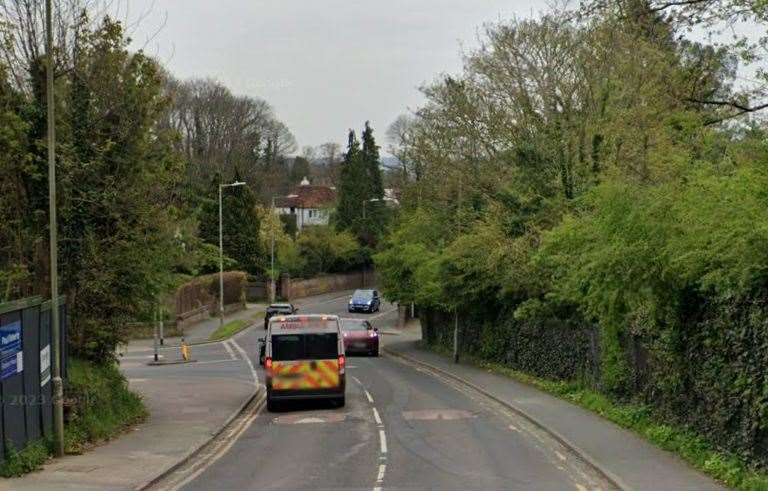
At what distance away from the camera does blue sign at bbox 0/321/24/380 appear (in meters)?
14.0

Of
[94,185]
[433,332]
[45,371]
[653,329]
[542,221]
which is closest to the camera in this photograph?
[45,371]

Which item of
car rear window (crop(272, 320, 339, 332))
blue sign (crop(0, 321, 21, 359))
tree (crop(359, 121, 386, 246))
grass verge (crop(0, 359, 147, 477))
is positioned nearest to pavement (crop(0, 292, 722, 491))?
grass verge (crop(0, 359, 147, 477))

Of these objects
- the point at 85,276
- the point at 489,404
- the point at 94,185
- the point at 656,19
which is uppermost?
the point at 656,19

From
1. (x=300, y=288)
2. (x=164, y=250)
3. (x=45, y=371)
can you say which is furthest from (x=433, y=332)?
(x=300, y=288)

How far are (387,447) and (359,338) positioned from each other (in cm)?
2460

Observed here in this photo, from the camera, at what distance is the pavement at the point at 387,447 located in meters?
13.8

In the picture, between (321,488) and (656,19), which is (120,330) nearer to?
(321,488)

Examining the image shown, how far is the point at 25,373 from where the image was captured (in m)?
15.1

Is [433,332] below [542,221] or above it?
below

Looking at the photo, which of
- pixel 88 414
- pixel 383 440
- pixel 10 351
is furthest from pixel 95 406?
pixel 383 440

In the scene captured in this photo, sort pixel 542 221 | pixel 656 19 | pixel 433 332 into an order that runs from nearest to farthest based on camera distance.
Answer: pixel 656 19
pixel 542 221
pixel 433 332

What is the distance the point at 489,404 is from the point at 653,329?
7.11 m

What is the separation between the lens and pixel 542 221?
2938cm

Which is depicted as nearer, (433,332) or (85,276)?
(85,276)
